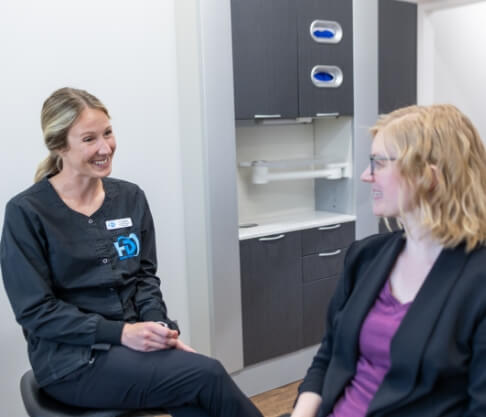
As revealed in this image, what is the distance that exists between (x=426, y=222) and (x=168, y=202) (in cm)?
174

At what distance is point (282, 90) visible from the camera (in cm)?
277

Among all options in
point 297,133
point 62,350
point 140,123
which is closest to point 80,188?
point 62,350

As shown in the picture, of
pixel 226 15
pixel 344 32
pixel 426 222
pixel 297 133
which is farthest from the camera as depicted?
pixel 297 133

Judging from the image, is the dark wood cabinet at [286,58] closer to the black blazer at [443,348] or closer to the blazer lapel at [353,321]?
the blazer lapel at [353,321]

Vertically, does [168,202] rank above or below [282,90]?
below

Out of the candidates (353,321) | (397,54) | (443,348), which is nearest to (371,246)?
(353,321)

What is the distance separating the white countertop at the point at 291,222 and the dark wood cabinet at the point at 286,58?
571 millimetres

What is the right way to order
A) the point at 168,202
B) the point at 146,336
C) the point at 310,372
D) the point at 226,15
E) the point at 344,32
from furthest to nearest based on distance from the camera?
the point at 344,32 < the point at 168,202 < the point at 226,15 < the point at 146,336 < the point at 310,372

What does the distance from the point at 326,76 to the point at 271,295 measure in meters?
1.22

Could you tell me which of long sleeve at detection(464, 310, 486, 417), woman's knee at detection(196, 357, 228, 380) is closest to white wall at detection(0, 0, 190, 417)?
woman's knee at detection(196, 357, 228, 380)

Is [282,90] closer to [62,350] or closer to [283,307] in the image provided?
[283,307]

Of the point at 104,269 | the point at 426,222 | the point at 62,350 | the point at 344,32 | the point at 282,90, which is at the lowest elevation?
the point at 62,350

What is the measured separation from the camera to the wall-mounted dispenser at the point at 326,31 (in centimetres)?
287

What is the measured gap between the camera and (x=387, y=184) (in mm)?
1212
